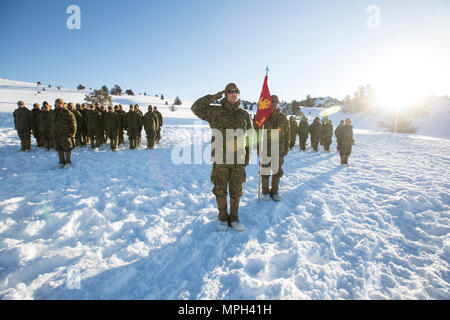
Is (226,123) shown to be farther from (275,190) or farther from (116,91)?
(116,91)

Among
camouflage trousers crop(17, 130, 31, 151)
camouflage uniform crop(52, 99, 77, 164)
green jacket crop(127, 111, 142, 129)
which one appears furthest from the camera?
green jacket crop(127, 111, 142, 129)

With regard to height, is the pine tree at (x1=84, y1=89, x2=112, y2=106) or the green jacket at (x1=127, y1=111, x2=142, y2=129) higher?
the pine tree at (x1=84, y1=89, x2=112, y2=106)

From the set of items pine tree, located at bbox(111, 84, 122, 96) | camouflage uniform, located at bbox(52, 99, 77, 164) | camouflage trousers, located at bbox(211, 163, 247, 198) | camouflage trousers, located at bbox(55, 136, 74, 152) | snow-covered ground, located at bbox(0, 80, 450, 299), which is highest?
pine tree, located at bbox(111, 84, 122, 96)

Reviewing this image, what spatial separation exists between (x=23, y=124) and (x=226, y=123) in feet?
32.7

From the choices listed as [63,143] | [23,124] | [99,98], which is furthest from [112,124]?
[99,98]

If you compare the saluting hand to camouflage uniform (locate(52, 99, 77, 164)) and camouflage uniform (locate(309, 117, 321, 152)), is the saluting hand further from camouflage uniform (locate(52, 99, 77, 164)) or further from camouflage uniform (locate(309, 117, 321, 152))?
camouflage uniform (locate(309, 117, 321, 152))

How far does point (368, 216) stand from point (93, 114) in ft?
37.1

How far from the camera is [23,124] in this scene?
8047 millimetres

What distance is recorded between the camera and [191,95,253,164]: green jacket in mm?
3203

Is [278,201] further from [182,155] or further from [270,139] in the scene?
[182,155]

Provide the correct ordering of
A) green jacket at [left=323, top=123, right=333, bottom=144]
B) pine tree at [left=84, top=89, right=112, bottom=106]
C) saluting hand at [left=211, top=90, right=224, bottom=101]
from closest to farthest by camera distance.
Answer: saluting hand at [left=211, top=90, right=224, bottom=101] → green jacket at [left=323, top=123, right=333, bottom=144] → pine tree at [left=84, top=89, right=112, bottom=106]

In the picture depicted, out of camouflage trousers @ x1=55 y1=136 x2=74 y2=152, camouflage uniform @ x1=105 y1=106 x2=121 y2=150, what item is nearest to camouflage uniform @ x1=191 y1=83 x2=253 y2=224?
camouflage trousers @ x1=55 y1=136 x2=74 y2=152

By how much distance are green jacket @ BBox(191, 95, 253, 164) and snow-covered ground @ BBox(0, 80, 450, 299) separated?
4.82ft
